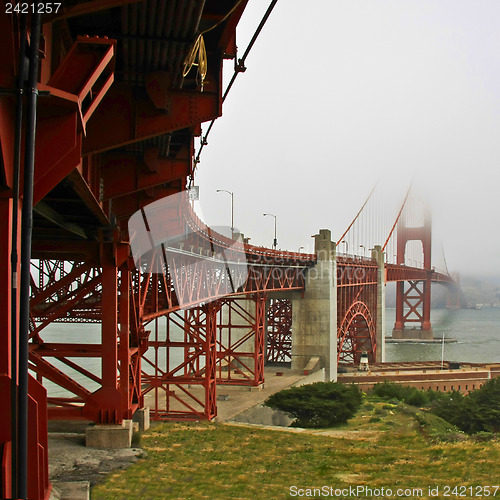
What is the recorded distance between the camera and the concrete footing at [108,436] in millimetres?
11844

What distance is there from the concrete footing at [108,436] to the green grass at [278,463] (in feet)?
1.91

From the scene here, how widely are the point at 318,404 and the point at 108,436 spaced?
15590 millimetres

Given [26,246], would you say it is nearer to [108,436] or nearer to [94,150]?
[94,150]

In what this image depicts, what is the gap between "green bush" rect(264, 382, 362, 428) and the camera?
25.6 meters

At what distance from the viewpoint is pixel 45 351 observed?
13.1 metres

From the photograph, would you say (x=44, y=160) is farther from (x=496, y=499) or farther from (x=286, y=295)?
(x=286, y=295)

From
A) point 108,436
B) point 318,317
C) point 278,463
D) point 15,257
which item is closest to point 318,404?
point 278,463

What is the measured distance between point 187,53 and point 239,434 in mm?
12610

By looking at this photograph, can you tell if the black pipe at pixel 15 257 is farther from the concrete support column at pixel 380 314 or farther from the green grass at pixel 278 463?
the concrete support column at pixel 380 314

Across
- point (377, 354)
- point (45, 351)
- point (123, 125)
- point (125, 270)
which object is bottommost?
point (377, 354)

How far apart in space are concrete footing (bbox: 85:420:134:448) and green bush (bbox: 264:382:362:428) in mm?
14476

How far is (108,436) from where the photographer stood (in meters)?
11.9

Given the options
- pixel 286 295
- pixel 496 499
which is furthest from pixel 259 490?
pixel 286 295

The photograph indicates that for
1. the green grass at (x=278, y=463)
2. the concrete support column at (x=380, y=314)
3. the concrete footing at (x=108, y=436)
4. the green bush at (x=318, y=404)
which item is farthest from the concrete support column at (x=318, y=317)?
the concrete footing at (x=108, y=436)
